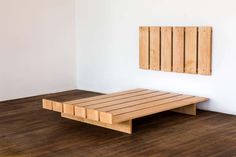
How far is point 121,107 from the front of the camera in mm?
3607

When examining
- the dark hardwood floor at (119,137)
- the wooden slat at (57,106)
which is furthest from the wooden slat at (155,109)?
the wooden slat at (57,106)

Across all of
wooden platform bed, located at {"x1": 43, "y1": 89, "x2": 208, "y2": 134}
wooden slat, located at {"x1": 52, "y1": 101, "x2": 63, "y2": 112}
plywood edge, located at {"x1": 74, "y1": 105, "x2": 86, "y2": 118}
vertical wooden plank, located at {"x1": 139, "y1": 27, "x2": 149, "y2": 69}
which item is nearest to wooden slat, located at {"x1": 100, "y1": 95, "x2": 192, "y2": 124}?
wooden platform bed, located at {"x1": 43, "y1": 89, "x2": 208, "y2": 134}

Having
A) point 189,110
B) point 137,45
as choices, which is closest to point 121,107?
point 189,110

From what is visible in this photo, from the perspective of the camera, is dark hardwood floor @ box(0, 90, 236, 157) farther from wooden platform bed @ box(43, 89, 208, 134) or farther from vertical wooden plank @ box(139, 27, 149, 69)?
vertical wooden plank @ box(139, 27, 149, 69)

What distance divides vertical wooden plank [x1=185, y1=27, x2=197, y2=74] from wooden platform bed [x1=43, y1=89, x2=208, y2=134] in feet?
1.01

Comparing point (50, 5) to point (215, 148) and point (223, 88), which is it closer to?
point (223, 88)

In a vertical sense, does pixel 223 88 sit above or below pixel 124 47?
below

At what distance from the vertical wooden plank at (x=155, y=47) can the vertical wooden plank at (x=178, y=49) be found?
21cm

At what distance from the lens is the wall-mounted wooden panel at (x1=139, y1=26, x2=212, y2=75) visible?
4.12 m

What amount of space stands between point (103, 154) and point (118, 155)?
0.11m

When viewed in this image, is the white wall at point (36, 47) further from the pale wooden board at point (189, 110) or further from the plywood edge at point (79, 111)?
the pale wooden board at point (189, 110)

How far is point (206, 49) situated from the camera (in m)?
4.10

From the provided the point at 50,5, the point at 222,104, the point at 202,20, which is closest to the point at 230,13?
the point at 202,20

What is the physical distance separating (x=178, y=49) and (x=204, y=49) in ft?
1.07
